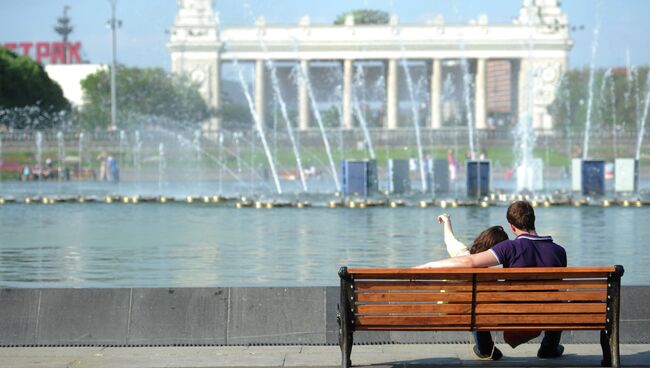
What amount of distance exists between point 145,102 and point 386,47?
3115cm

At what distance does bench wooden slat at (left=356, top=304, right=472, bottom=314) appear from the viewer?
40.9ft

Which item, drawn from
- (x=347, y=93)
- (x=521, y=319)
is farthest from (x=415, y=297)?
(x=347, y=93)

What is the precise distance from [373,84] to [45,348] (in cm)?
17131

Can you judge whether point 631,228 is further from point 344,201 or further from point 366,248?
point 344,201

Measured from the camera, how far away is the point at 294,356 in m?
13.6

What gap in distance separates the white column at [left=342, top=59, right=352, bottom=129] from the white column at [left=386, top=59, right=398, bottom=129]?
365cm

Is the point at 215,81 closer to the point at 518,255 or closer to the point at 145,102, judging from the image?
the point at 145,102

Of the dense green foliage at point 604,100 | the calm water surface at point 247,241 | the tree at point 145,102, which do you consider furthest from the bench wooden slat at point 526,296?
the tree at point 145,102

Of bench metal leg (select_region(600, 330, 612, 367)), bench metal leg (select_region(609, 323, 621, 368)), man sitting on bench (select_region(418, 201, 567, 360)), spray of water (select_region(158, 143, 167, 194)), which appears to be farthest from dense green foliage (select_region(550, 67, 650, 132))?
bench metal leg (select_region(609, 323, 621, 368))

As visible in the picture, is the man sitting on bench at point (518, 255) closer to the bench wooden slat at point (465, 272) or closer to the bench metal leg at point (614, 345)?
the bench wooden slat at point (465, 272)

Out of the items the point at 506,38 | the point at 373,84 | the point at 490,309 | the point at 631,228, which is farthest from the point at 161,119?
the point at 490,309

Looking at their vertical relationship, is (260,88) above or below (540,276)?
above

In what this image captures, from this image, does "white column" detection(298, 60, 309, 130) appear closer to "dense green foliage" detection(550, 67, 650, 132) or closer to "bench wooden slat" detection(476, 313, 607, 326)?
"dense green foliage" detection(550, 67, 650, 132)

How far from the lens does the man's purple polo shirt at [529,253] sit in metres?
12.9
